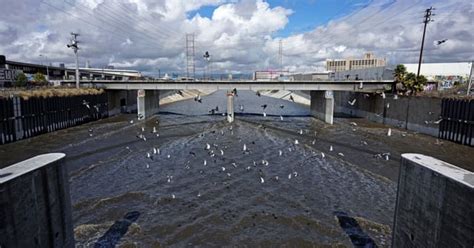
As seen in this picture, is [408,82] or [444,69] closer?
[408,82]

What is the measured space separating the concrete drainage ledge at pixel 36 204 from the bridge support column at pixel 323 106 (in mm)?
53543

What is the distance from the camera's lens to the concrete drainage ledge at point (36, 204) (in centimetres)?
823

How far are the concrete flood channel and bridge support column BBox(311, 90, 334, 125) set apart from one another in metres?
16.1

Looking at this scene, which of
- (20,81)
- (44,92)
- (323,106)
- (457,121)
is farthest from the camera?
(20,81)

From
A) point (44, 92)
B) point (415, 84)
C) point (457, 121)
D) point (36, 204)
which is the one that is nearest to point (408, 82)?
point (415, 84)

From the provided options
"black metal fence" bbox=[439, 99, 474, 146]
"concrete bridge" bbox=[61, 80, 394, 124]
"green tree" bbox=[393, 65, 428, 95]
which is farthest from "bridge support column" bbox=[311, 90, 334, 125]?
"black metal fence" bbox=[439, 99, 474, 146]

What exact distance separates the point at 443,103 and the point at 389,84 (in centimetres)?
2197

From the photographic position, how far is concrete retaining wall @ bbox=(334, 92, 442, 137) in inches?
1679

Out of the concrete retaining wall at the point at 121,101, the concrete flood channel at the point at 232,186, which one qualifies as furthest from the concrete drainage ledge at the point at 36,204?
the concrete retaining wall at the point at 121,101

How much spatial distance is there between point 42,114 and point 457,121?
57.2 m

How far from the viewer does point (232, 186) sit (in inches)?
870

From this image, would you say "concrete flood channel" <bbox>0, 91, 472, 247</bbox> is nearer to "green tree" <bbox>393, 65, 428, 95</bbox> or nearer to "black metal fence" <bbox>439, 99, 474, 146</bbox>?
"black metal fence" <bbox>439, 99, 474, 146</bbox>

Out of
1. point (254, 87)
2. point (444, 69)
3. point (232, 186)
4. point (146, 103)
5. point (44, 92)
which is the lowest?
point (232, 186)

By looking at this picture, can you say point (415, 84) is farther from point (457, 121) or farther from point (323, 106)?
point (457, 121)
